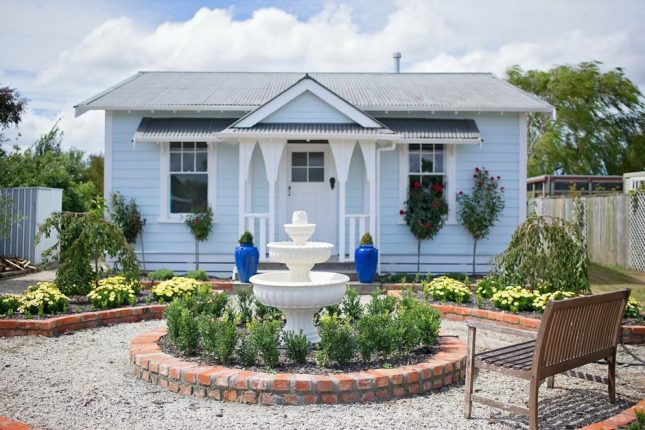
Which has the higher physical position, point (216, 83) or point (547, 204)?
point (216, 83)

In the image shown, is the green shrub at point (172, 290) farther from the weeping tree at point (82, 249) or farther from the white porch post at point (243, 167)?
the white porch post at point (243, 167)

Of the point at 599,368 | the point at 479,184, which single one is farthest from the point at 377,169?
the point at 599,368

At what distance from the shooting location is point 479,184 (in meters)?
13.7

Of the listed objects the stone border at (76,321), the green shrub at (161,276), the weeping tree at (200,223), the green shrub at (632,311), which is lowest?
the stone border at (76,321)

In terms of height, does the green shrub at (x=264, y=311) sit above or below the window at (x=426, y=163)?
below

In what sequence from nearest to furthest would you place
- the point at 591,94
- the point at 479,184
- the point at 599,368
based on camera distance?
the point at 599,368 → the point at 479,184 → the point at 591,94

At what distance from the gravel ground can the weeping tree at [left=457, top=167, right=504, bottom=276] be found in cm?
672

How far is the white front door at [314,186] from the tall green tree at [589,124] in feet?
102

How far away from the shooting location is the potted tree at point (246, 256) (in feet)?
38.9

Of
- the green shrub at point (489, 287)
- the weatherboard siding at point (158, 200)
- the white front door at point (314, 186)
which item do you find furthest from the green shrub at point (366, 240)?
the weatherboard siding at point (158, 200)

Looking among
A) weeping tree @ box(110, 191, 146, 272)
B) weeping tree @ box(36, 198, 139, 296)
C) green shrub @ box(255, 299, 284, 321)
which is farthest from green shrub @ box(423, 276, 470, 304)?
weeping tree @ box(110, 191, 146, 272)

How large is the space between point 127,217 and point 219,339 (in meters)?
8.20

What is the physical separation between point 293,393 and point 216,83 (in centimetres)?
1196

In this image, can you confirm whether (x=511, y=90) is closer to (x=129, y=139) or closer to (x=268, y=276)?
(x=129, y=139)
